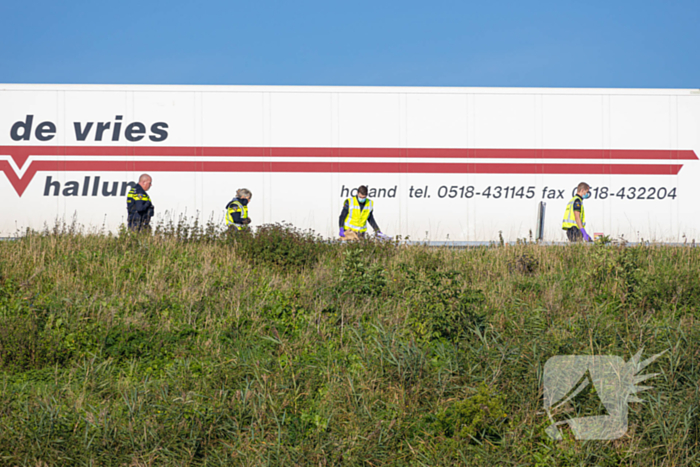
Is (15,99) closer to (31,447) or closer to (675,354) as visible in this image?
(31,447)

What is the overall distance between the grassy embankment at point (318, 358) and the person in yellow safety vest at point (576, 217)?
4774mm

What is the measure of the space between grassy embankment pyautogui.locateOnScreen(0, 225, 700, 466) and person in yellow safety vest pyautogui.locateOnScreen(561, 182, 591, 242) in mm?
4774

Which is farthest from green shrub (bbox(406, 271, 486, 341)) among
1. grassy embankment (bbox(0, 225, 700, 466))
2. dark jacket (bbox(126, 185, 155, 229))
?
dark jacket (bbox(126, 185, 155, 229))

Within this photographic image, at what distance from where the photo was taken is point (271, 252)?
26.1 feet

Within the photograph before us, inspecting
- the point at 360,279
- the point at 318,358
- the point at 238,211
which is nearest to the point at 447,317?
the point at 318,358

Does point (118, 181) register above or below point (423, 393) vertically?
above

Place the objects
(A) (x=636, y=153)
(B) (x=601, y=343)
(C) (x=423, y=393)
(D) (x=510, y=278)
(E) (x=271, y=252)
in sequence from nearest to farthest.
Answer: (C) (x=423, y=393)
(B) (x=601, y=343)
(D) (x=510, y=278)
(E) (x=271, y=252)
(A) (x=636, y=153)

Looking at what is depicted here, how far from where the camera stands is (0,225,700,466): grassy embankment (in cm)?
364

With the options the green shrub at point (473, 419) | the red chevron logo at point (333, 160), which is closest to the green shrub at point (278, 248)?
the green shrub at point (473, 419)

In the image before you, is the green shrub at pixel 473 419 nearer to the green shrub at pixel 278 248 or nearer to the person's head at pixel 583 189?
the green shrub at pixel 278 248

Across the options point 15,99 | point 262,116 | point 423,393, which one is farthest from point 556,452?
point 15,99

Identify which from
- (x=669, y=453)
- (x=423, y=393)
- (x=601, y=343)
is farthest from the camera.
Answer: (x=601, y=343)

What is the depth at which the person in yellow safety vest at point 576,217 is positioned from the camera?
12312 millimetres

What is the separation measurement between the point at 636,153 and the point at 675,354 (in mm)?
11513
